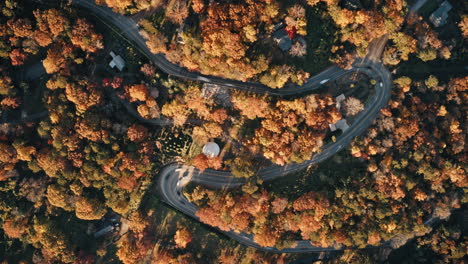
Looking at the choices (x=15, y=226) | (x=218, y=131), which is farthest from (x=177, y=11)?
(x=15, y=226)

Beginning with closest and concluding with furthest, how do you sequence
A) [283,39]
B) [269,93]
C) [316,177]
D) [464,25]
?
[283,39] < [269,93] < [464,25] < [316,177]

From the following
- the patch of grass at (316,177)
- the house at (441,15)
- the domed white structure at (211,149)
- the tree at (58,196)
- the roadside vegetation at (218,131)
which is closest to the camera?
the roadside vegetation at (218,131)

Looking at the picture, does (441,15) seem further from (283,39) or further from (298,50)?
Answer: (283,39)

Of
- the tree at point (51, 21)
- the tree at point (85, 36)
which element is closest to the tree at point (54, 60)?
the tree at point (51, 21)

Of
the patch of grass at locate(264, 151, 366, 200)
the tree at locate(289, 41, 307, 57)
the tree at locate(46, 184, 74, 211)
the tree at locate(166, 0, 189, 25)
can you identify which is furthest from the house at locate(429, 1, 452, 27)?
the tree at locate(46, 184, 74, 211)

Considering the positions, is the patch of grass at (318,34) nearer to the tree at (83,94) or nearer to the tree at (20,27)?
the tree at (83,94)
